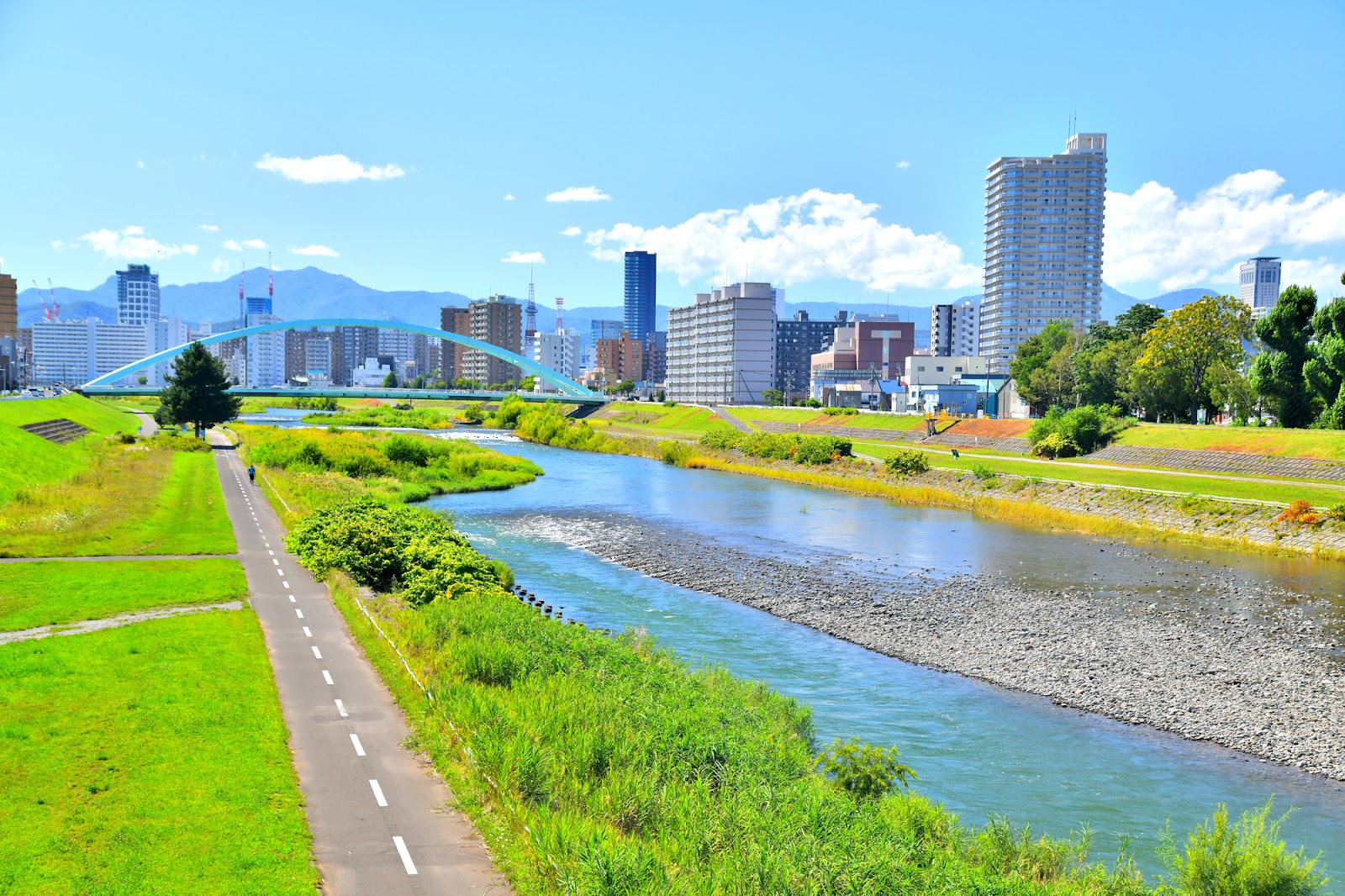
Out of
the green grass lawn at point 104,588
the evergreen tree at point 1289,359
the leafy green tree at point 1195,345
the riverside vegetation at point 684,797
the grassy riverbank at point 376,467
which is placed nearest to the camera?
the riverside vegetation at point 684,797

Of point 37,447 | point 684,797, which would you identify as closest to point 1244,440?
point 684,797

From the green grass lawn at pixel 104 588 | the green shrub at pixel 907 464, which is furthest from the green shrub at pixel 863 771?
the green shrub at pixel 907 464

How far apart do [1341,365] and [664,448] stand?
5704 cm

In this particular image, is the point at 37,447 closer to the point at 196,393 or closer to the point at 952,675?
the point at 196,393

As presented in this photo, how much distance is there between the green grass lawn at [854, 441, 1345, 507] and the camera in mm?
46750

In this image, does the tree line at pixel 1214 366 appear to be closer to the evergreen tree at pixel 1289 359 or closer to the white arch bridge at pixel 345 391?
the evergreen tree at pixel 1289 359

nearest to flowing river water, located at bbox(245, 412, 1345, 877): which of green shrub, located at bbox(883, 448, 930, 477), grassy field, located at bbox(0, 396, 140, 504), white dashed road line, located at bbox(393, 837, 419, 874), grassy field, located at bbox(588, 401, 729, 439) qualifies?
green shrub, located at bbox(883, 448, 930, 477)

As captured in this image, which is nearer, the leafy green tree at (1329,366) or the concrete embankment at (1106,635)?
the concrete embankment at (1106,635)

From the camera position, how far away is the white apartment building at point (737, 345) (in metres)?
176

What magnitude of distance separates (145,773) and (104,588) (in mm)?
14870

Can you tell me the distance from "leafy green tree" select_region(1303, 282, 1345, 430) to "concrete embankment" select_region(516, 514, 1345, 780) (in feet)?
85.6

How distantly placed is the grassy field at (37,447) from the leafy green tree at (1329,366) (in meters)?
70.1

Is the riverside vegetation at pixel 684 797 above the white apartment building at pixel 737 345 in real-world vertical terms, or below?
below

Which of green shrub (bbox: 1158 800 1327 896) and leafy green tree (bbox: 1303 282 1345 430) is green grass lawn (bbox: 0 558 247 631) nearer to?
green shrub (bbox: 1158 800 1327 896)
